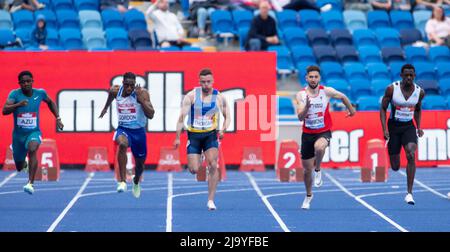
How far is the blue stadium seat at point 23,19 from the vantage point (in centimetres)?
2558

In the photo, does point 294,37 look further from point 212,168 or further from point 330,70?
point 212,168

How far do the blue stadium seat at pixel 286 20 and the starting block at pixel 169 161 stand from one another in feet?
17.0

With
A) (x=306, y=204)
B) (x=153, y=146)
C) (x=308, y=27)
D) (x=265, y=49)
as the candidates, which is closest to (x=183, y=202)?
(x=306, y=204)

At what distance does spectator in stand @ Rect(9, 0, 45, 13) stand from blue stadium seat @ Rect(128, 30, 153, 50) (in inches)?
85.2

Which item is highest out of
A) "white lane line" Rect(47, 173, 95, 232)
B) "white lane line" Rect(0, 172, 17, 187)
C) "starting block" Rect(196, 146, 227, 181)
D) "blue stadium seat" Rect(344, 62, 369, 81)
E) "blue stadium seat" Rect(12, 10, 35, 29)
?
"blue stadium seat" Rect(12, 10, 35, 29)

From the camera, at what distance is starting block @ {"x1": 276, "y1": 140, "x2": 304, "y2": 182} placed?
71.1 feet

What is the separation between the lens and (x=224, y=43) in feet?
87.6

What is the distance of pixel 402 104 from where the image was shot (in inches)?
705

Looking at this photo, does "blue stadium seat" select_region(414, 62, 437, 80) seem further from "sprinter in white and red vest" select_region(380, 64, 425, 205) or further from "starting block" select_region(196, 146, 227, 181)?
"sprinter in white and red vest" select_region(380, 64, 425, 205)

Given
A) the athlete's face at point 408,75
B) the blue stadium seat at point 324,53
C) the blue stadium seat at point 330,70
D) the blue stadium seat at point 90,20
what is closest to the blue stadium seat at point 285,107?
the blue stadium seat at point 330,70

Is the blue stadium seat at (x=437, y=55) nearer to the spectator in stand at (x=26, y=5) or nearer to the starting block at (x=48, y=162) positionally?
the spectator in stand at (x=26, y=5)

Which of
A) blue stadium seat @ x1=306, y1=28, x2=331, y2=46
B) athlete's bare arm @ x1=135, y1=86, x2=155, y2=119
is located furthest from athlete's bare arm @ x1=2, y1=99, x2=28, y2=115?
blue stadium seat @ x1=306, y1=28, x2=331, y2=46

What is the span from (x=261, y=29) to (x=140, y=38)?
8.17 feet

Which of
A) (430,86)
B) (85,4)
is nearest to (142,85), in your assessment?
(85,4)
